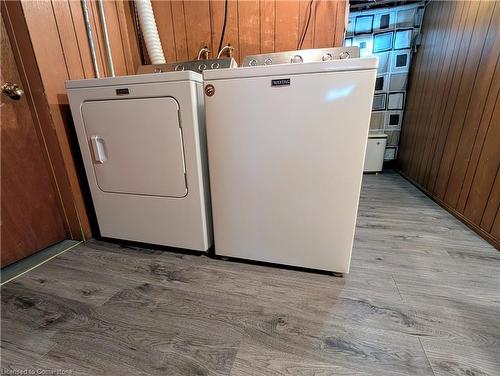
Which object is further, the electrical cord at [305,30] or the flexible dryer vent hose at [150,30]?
the flexible dryer vent hose at [150,30]

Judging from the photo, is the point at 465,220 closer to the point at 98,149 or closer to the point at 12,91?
the point at 98,149

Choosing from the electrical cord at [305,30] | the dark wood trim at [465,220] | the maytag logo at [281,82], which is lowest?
the dark wood trim at [465,220]

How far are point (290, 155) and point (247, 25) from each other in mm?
1180

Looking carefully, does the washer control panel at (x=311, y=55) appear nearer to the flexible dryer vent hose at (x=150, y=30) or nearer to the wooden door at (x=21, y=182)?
the flexible dryer vent hose at (x=150, y=30)

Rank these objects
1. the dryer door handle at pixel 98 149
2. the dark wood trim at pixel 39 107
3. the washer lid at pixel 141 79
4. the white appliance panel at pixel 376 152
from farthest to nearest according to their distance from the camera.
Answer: the white appliance panel at pixel 376 152 → the dryer door handle at pixel 98 149 → the dark wood trim at pixel 39 107 → the washer lid at pixel 141 79

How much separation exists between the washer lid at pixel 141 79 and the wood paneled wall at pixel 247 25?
2.55 feet

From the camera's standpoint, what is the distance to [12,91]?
123 centimetres

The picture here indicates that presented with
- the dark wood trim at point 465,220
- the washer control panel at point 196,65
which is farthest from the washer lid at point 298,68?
the dark wood trim at point 465,220

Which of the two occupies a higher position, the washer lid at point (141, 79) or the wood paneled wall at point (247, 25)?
the wood paneled wall at point (247, 25)

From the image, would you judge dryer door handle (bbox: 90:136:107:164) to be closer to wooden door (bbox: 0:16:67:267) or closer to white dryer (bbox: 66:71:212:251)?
white dryer (bbox: 66:71:212:251)

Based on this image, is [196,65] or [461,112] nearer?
[196,65]

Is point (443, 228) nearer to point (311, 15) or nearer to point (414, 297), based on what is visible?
point (414, 297)

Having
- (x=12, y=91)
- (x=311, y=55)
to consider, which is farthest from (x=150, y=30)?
(x=311, y=55)

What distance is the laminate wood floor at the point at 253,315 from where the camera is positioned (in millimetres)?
757
